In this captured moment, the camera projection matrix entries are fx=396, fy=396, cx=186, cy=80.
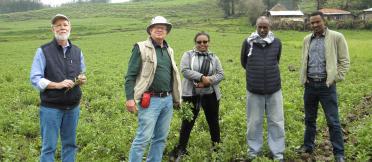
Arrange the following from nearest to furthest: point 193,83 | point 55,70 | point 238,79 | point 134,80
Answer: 1. point 55,70
2. point 134,80
3. point 193,83
4. point 238,79

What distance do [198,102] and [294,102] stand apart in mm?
6135

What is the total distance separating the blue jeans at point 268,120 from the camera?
7.83 meters

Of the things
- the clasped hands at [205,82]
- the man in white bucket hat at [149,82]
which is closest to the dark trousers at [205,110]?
the clasped hands at [205,82]

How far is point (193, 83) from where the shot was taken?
8.22m

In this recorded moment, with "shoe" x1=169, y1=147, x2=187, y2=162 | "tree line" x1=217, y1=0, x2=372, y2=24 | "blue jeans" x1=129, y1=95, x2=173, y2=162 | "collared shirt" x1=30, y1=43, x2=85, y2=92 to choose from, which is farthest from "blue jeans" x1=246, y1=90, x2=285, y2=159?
"tree line" x1=217, y1=0, x2=372, y2=24

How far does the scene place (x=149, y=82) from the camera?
22.0 ft

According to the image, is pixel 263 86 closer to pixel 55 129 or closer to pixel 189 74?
pixel 189 74

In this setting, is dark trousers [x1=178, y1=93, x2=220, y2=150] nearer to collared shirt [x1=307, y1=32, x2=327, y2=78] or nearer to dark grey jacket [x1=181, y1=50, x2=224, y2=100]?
dark grey jacket [x1=181, y1=50, x2=224, y2=100]

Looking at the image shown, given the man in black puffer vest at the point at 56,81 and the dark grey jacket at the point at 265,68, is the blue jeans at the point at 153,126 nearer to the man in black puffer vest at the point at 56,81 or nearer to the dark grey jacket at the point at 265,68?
the man in black puffer vest at the point at 56,81

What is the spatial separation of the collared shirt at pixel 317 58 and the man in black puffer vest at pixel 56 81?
4.44 metres

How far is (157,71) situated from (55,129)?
193 cm

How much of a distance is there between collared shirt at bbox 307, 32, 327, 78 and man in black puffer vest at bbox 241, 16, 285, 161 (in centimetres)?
67

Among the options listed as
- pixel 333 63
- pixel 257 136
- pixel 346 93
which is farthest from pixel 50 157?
pixel 346 93

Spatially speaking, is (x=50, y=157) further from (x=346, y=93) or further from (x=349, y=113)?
(x=346, y=93)
